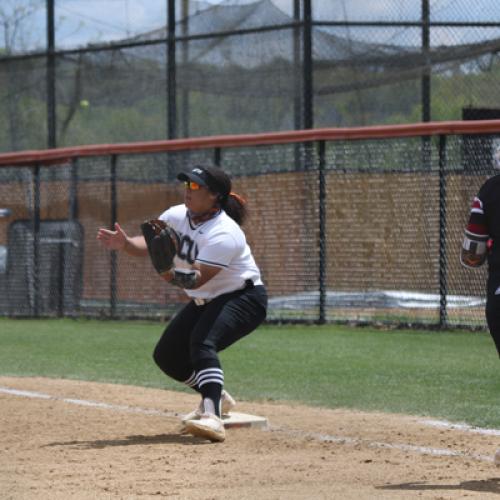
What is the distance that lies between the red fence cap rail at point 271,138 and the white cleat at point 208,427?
652 centimetres

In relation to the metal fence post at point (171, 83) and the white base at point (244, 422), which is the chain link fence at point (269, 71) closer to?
the metal fence post at point (171, 83)

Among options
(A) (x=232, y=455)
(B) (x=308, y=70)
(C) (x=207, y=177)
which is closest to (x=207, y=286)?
(C) (x=207, y=177)

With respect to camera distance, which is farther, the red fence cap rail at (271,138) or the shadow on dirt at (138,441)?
the red fence cap rail at (271,138)

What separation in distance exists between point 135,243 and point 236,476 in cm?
205

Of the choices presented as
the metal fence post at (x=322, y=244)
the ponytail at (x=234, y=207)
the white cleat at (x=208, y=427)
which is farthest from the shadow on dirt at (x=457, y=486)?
the metal fence post at (x=322, y=244)

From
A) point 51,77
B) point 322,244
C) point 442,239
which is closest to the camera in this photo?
point 442,239

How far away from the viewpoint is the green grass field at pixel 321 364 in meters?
8.16

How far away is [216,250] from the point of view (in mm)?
6512

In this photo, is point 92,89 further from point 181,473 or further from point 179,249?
point 181,473

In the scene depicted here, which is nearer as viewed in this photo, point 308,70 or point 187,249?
point 187,249

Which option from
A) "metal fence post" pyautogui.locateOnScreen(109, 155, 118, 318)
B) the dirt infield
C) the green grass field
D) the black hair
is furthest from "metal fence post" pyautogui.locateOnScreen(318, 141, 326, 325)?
the black hair

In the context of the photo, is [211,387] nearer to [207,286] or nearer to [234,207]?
[207,286]

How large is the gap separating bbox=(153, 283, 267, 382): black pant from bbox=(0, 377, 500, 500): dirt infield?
45 centimetres

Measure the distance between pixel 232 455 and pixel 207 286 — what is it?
3.96ft
